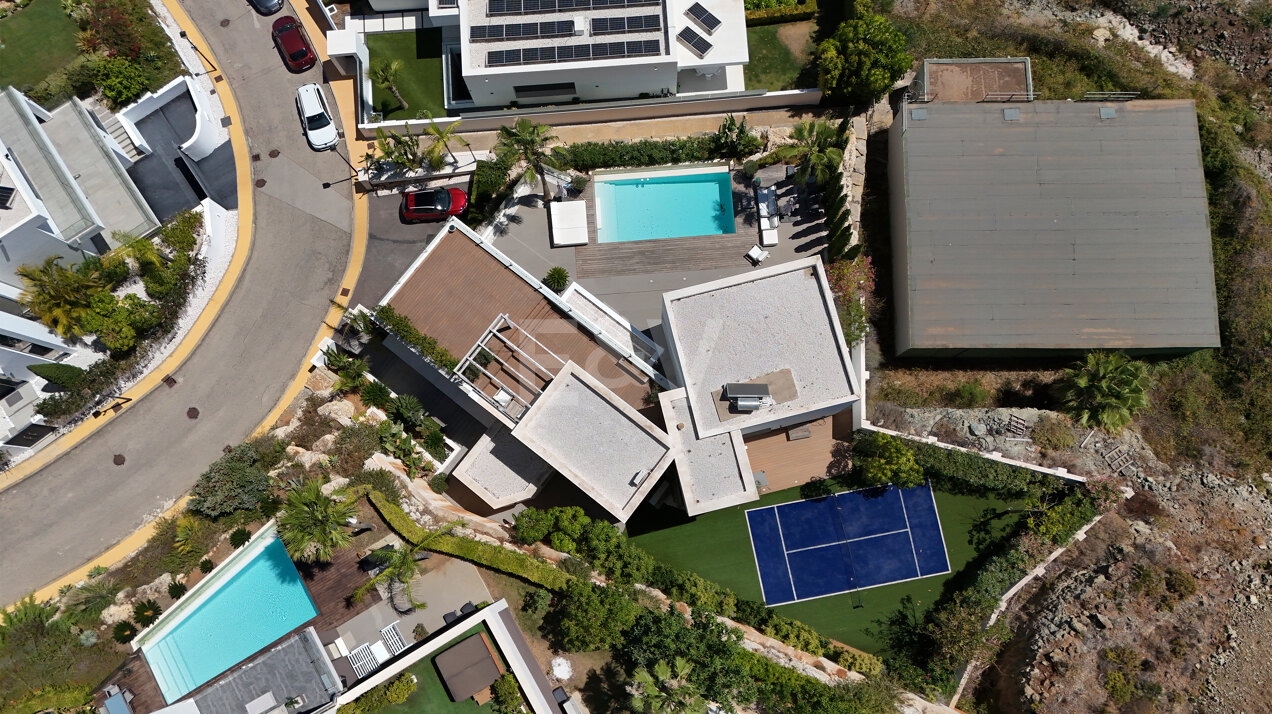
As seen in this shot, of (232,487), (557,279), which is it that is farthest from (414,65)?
(232,487)

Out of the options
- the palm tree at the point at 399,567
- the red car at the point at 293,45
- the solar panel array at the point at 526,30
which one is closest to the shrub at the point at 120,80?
the red car at the point at 293,45

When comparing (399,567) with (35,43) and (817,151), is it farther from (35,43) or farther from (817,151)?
(35,43)

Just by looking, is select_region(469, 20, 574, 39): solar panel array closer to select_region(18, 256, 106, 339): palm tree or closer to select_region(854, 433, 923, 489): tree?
select_region(18, 256, 106, 339): palm tree

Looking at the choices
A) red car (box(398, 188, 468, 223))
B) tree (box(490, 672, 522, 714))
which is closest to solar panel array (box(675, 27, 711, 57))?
red car (box(398, 188, 468, 223))

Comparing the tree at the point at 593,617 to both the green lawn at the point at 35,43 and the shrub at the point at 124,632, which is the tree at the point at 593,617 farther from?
the green lawn at the point at 35,43

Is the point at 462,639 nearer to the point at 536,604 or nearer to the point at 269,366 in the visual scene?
the point at 536,604
